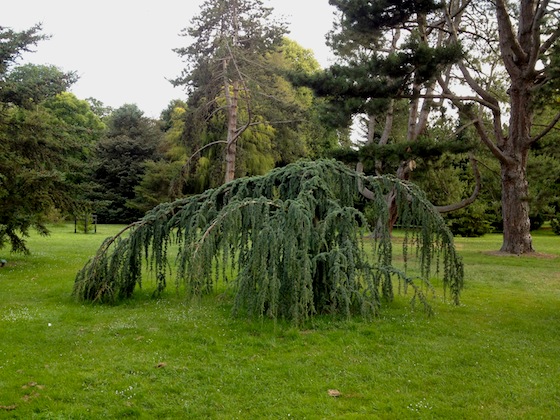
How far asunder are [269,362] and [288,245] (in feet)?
4.83

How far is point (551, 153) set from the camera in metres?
16.1

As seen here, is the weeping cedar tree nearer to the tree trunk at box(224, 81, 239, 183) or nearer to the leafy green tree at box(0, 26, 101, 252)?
the leafy green tree at box(0, 26, 101, 252)

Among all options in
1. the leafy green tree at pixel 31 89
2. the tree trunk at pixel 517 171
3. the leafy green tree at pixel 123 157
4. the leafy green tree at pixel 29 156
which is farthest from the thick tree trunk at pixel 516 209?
the leafy green tree at pixel 123 157

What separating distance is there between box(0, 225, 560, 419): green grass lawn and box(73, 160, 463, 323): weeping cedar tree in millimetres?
395

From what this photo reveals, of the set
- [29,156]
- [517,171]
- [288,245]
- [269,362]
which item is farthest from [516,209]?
[29,156]

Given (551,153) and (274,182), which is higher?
(551,153)

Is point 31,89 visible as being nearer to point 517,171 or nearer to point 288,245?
point 288,245

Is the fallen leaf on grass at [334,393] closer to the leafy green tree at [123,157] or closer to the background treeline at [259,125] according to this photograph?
the background treeline at [259,125]

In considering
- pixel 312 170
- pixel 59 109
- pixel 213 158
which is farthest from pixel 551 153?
pixel 59 109

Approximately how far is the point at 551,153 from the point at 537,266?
4.90 m

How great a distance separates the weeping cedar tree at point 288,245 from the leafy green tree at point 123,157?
29593 millimetres

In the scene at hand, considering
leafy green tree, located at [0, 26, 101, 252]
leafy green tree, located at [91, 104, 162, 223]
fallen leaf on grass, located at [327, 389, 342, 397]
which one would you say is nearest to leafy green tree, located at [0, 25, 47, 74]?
leafy green tree, located at [0, 26, 101, 252]

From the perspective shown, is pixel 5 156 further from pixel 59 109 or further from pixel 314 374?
pixel 59 109

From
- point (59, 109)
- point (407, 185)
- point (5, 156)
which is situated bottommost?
point (407, 185)
